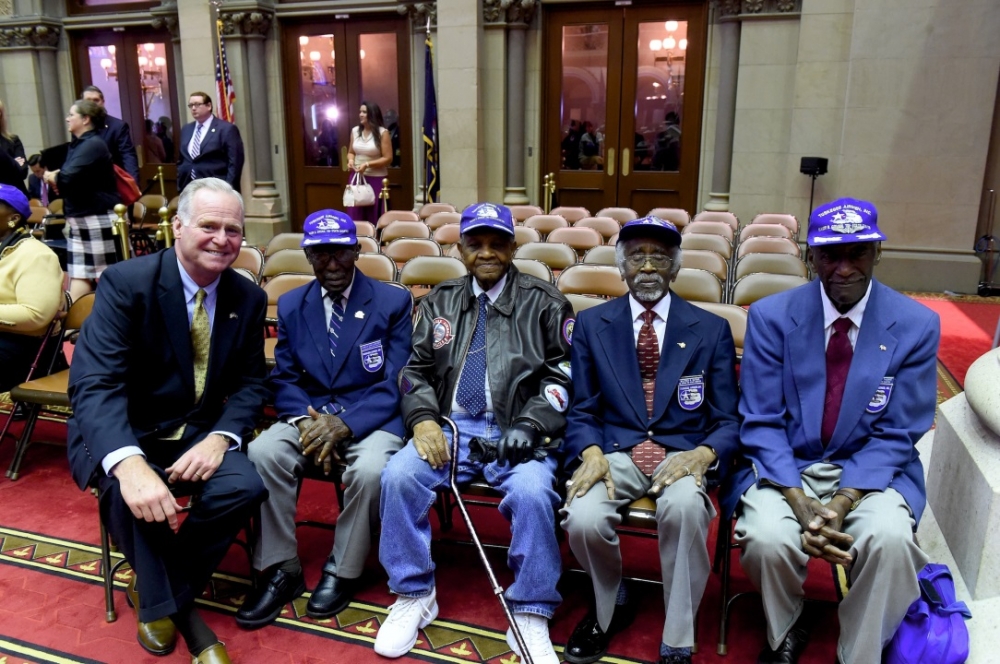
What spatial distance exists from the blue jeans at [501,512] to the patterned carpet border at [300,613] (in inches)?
6.4

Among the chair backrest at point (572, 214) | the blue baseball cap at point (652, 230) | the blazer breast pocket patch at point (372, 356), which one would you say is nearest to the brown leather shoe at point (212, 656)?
the blazer breast pocket patch at point (372, 356)

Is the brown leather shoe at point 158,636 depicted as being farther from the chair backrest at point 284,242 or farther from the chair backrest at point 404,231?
the chair backrest at point 404,231

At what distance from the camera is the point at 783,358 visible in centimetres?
252

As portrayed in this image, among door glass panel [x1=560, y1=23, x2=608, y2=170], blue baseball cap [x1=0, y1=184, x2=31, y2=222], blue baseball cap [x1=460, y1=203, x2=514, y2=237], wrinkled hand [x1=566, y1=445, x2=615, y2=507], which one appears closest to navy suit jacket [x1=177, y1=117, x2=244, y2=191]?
blue baseball cap [x1=0, y1=184, x2=31, y2=222]

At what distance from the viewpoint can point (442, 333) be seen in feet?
9.57

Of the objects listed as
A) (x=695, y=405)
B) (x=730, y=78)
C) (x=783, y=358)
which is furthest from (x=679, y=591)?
(x=730, y=78)

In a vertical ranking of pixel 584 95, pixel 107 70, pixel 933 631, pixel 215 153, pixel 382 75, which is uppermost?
pixel 107 70

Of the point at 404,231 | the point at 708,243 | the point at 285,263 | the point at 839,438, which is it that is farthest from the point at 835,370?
the point at 404,231

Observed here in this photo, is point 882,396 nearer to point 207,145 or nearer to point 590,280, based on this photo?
point 590,280

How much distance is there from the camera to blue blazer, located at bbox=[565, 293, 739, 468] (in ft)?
8.65

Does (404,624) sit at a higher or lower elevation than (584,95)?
lower

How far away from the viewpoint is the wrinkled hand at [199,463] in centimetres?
246

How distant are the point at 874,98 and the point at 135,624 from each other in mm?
8192

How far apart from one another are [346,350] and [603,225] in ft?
12.9
